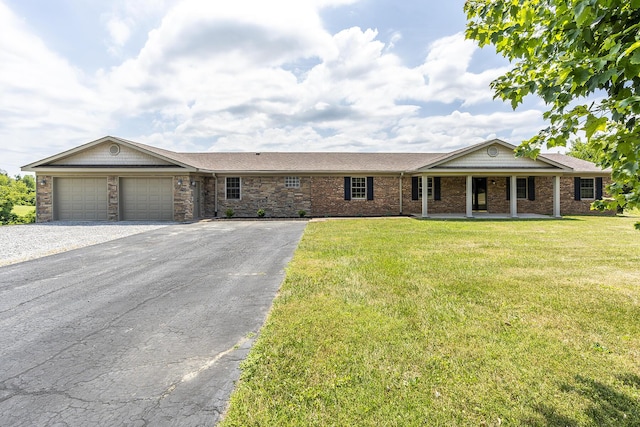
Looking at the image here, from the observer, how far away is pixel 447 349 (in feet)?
10.9

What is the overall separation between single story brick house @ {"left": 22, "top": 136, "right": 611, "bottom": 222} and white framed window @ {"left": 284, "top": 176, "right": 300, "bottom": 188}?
0.06m

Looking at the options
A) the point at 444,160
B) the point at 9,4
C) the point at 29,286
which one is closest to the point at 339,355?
the point at 29,286

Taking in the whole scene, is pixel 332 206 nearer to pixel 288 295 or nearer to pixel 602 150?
pixel 288 295

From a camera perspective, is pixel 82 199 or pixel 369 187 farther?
pixel 369 187

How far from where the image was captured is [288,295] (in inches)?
196

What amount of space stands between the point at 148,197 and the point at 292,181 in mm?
7853

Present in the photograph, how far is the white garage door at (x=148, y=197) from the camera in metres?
17.3

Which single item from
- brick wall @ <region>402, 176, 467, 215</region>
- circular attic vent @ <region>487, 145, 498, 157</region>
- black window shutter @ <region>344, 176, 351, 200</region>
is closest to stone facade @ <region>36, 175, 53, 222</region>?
black window shutter @ <region>344, 176, 351, 200</region>

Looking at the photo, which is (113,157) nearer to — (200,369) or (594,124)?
(200,369)

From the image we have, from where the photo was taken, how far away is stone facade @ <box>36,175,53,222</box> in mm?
16891

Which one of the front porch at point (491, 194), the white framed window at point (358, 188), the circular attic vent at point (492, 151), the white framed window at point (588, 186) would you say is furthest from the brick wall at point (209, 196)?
the white framed window at point (588, 186)

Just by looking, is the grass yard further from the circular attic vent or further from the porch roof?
the circular attic vent

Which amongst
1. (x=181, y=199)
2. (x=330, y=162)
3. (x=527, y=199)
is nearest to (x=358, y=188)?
(x=330, y=162)

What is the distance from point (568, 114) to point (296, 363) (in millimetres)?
2938
